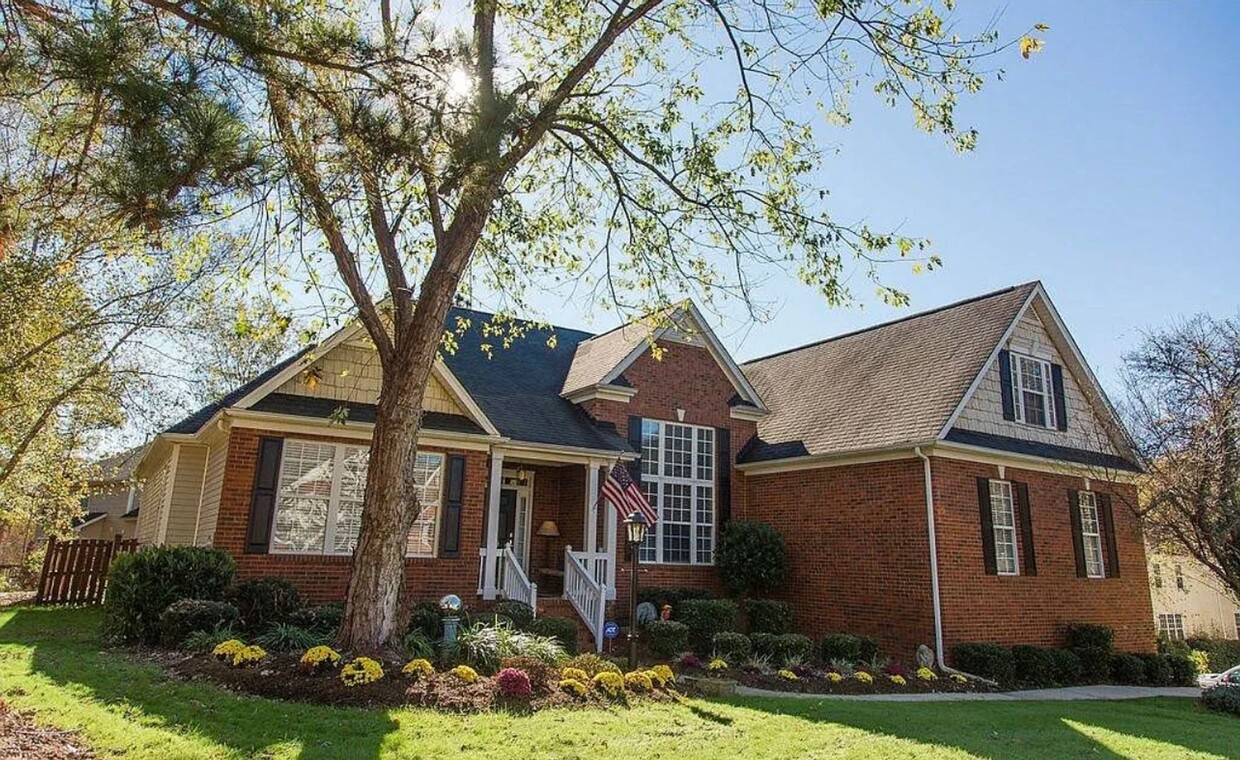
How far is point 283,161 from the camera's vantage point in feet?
20.5

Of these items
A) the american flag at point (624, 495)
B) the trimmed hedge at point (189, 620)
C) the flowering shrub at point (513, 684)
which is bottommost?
the flowering shrub at point (513, 684)

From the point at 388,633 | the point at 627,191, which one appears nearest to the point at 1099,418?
the point at 627,191

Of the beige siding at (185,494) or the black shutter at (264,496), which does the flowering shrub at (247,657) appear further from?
the beige siding at (185,494)

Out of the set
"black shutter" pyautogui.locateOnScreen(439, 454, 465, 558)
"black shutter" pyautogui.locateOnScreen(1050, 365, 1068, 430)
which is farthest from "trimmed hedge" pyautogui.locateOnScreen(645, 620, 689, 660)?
"black shutter" pyautogui.locateOnScreen(1050, 365, 1068, 430)

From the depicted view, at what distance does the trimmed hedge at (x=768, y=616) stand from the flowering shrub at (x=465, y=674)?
8243 mm

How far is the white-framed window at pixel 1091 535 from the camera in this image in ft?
54.2

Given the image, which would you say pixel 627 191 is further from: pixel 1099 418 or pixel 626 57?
pixel 1099 418

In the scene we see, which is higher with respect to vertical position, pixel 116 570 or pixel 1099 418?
pixel 1099 418

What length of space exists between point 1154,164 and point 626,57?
7358 mm

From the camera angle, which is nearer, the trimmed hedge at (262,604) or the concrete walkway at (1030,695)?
the concrete walkway at (1030,695)

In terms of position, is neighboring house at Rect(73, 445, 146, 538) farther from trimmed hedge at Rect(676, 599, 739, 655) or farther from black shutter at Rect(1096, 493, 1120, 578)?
black shutter at Rect(1096, 493, 1120, 578)

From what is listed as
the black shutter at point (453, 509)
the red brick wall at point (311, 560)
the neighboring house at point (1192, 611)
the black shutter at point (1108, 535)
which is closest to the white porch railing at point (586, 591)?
the red brick wall at point (311, 560)

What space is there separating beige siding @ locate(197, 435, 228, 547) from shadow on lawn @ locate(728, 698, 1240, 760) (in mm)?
9016

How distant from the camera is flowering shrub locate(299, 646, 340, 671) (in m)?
7.61
